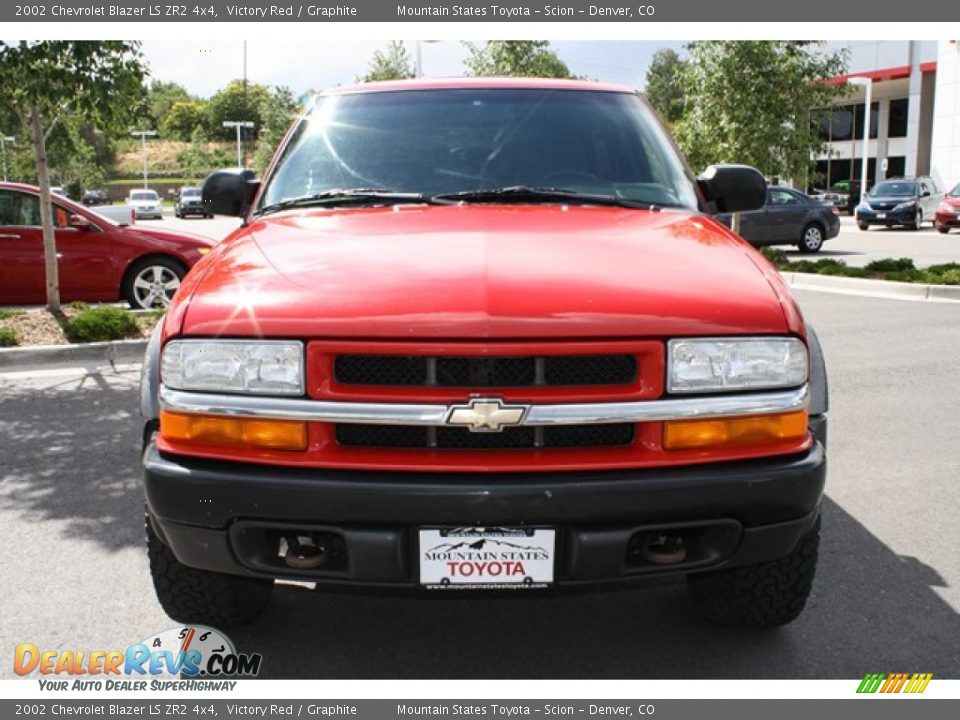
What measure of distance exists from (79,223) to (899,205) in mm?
26469

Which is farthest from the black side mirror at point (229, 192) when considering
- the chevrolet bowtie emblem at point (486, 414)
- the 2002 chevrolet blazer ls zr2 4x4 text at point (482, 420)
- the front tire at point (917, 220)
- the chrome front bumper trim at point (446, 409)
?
the front tire at point (917, 220)

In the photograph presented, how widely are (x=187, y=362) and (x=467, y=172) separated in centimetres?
150

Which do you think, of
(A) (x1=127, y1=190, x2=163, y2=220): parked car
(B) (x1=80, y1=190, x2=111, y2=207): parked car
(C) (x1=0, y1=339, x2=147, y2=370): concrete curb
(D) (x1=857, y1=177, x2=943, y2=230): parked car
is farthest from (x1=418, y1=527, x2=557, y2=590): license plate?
(B) (x1=80, y1=190, x2=111, y2=207): parked car

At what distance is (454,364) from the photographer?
8.63 ft

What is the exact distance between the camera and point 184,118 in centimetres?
16262

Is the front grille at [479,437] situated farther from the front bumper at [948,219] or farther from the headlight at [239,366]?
the front bumper at [948,219]

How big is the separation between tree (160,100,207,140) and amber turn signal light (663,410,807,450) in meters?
166

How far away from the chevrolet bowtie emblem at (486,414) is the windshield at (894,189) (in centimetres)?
3239

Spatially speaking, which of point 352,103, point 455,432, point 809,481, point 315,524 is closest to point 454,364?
point 455,432

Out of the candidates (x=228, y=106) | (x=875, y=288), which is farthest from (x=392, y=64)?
(x=228, y=106)

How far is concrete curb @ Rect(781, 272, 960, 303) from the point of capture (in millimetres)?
12516

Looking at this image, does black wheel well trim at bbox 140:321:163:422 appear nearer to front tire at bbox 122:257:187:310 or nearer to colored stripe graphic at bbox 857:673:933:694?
colored stripe graphic at bbox 857:673:933:694

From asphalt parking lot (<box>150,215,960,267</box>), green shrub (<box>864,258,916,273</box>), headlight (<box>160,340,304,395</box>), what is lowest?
asphalt parking lot (<box>150,215,960,267</box>)

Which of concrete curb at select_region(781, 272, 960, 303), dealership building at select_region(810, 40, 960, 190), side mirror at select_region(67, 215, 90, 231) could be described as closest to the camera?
side mirror at select_region(67, 215, 90, 231)
